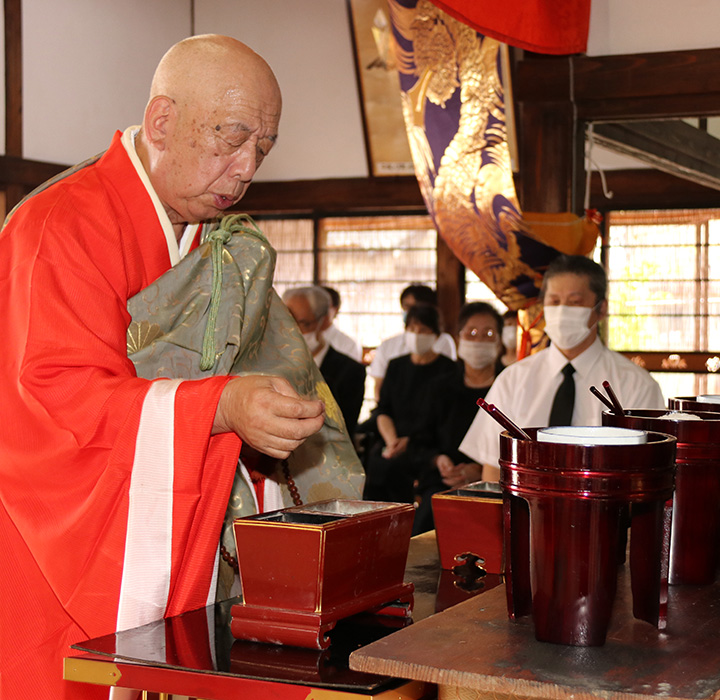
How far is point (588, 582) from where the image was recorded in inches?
37.9

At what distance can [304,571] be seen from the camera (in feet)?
3.73

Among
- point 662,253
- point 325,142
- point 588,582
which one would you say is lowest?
point 588,582

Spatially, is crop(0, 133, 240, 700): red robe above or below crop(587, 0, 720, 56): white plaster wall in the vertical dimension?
below

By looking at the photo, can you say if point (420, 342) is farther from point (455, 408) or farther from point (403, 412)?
point (455, 408)

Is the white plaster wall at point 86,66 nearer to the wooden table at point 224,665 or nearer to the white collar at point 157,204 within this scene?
the white collar at point 157,204

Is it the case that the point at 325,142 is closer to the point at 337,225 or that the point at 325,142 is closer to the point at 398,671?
the point at 337,225

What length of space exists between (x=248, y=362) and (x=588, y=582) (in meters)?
0.94

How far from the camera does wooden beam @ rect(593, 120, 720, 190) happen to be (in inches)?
195

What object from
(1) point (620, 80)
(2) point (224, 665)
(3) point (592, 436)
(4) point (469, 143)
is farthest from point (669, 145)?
(2) point (224, 665)

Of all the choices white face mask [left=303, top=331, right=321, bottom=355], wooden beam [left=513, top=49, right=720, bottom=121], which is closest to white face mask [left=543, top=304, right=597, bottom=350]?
wooden beam [left=513, top=49, right=720, bottom=121]

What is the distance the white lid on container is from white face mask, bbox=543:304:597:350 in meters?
1.98

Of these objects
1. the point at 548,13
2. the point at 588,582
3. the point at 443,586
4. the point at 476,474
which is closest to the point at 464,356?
the point at 476,474

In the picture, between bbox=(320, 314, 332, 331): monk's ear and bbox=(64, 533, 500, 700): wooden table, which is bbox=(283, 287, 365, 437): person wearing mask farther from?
bbox=(64, 533, 500, 700): wooden table

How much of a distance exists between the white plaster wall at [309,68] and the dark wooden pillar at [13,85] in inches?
74.7
